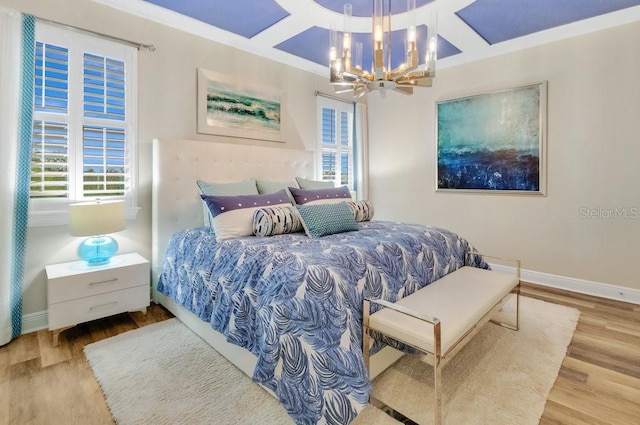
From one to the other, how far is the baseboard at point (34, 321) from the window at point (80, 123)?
703 mm

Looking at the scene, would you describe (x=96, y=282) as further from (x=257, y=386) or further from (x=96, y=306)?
(x=257, y=386)

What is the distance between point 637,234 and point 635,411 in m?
2.10

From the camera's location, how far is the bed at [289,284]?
1448 mm

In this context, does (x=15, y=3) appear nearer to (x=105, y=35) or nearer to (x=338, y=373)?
(x=105, y=35)

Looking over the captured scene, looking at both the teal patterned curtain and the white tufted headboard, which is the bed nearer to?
the white tufted headboard

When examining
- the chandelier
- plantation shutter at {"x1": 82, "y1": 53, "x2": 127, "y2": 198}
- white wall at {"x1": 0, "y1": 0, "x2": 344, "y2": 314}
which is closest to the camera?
the chandelier

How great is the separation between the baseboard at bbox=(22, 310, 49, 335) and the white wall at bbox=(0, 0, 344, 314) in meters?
0.04

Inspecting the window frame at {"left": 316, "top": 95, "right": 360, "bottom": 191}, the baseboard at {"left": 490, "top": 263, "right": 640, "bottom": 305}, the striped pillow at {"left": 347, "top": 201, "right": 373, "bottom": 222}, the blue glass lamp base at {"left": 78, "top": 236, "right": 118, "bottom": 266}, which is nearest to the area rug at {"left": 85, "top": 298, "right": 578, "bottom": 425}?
the blue glass lamp base at {"left": 78, "top": 236, "right": 118, "bottom": 266}

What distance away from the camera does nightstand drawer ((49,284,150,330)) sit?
2.21 meters

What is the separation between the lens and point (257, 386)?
70.6 inches

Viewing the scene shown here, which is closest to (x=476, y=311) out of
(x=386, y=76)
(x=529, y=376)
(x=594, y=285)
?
(x=529, y=376)

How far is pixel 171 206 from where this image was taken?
9.64 ft

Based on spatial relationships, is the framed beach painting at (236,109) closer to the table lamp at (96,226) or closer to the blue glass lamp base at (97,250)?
the table lamp at (96,226)

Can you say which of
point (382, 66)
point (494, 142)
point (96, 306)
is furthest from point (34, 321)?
point (494, 142)
